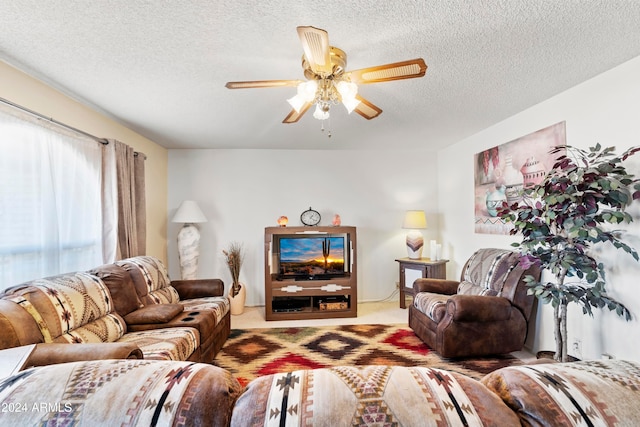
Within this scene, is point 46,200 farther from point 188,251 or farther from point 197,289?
point 188,251

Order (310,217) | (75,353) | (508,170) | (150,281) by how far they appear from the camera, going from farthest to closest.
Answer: (310,217) < (508,170) < (150,281) < (75,353)

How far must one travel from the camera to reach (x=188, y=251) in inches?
164

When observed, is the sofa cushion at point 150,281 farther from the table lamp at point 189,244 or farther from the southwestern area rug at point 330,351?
the table lamp at point 189,244

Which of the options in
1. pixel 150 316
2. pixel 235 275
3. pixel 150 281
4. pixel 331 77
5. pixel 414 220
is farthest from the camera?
pixel 414 220

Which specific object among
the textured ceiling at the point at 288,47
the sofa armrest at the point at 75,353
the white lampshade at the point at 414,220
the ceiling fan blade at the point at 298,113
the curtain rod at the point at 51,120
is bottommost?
the sofa armrest at the point at 75,353

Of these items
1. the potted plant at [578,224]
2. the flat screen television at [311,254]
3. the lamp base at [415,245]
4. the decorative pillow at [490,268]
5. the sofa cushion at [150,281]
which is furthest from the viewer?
the lamp base at [415,245]

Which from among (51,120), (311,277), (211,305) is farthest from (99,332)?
(311,277)

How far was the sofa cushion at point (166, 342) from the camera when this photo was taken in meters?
1.94

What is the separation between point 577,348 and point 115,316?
377 cm

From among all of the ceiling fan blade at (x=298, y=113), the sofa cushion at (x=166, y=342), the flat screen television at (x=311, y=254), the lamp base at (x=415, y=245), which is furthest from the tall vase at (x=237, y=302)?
the ceiling fan blade at (x=298, y=113)

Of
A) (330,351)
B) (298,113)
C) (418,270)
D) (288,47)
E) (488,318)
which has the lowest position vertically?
(330,351)

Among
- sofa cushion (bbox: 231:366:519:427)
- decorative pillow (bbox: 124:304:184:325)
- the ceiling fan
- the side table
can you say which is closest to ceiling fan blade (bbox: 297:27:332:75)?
the ceiling fan

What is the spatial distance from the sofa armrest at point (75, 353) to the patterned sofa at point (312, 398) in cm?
96

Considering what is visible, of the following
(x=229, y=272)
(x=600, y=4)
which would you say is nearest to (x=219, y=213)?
(x=229, y=272)
